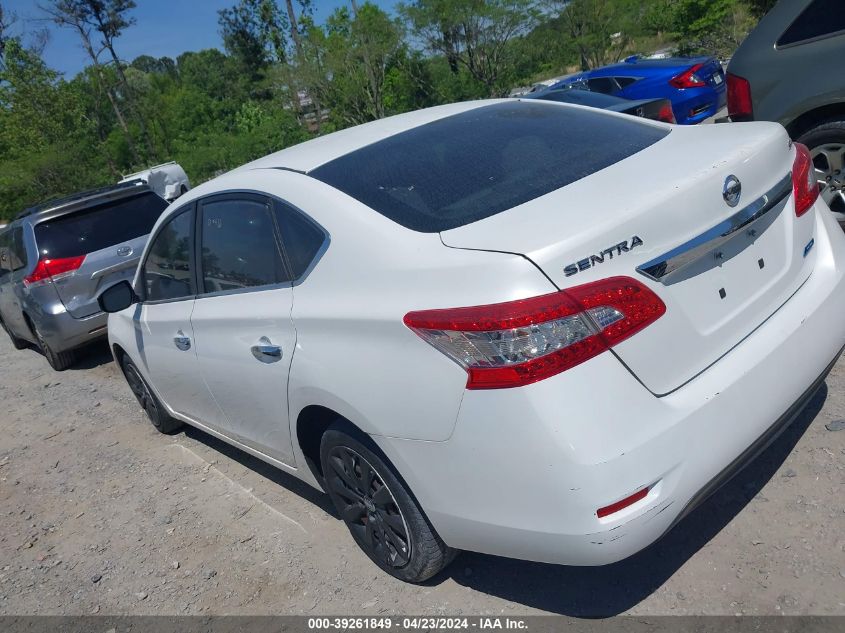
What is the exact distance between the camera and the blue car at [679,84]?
1115 centimetres

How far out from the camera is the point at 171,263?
13.2ft

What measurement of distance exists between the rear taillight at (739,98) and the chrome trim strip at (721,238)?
99.7 inches

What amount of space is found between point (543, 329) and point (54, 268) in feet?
20.9

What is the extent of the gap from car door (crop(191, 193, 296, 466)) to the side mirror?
0.89 m

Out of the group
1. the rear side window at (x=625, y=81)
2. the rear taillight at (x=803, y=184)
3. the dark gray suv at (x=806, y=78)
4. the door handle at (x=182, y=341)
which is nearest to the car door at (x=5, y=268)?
the door handle at (x=182, y=341)

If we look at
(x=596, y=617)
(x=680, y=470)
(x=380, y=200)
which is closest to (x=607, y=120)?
(x=380, y=200)

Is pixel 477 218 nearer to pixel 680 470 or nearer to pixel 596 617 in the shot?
pixel 680 470

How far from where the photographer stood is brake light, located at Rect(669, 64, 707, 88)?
36.8 feet

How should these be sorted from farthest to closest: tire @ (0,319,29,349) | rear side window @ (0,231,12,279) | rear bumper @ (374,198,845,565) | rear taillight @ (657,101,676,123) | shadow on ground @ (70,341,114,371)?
tire @ (0,319,29,349)
rear side window @ (0,231,12,279)
shadow on ground @ (70,341,114,371)
rear taillight @ (657,101,676,123)
rear bumper @ (374,198,845,565)

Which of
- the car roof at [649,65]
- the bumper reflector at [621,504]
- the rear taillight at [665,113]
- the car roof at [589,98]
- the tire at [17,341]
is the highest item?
the rear taillight at [665,113]

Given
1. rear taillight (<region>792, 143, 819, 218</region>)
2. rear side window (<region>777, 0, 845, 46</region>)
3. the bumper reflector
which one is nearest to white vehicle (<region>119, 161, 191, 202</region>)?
rear side window (<region>777, 0, 845, 46</region>)

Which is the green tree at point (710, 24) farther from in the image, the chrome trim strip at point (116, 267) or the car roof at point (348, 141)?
the car roof at point (348, 141)

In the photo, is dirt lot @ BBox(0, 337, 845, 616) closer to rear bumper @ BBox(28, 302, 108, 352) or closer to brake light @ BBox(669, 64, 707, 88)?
rear bumper @ BBox(28, 302, 108, 352)

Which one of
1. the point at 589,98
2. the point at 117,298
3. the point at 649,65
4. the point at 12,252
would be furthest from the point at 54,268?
the point at 649,65
